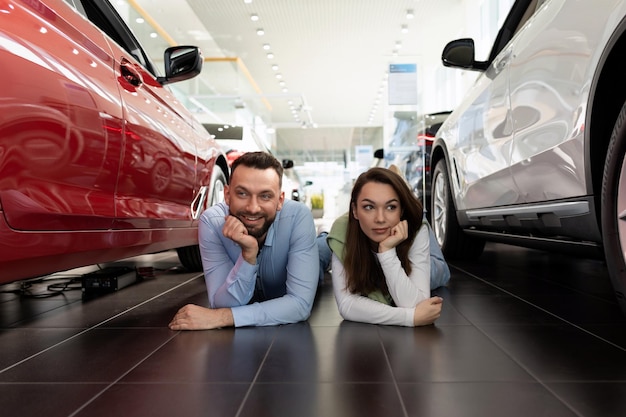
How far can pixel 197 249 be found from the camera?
3701 mm

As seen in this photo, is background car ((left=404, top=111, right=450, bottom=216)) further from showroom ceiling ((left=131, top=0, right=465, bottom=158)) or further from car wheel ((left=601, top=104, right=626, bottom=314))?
car wheel ((left=601, top=104, right=626, bottom=314))

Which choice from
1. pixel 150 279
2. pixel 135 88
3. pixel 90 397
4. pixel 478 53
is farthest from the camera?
pixel 478 53

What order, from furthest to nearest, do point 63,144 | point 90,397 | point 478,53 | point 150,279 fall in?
point 478,53
point 150,279
point 63,144
point 90,397

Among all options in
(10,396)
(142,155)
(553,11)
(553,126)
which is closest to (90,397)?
(10,396)

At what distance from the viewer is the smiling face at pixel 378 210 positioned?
2004 mm

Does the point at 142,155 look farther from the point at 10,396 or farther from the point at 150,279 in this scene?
the point at 150,279

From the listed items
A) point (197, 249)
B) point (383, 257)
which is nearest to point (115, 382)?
point (383, 257)

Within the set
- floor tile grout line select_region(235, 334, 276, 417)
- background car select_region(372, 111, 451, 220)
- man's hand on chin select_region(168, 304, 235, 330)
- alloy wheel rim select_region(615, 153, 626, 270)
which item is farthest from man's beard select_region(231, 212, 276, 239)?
background car select_region(372, 111, 451, 220)

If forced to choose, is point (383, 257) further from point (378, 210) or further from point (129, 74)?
point (129, 74)

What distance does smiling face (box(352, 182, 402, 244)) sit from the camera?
2.00 meters

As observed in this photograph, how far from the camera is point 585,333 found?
1830 mm

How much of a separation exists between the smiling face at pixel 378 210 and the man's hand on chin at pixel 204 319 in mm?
635

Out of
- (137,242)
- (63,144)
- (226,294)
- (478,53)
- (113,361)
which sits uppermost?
(478,53)

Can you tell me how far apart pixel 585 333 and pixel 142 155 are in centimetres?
180
